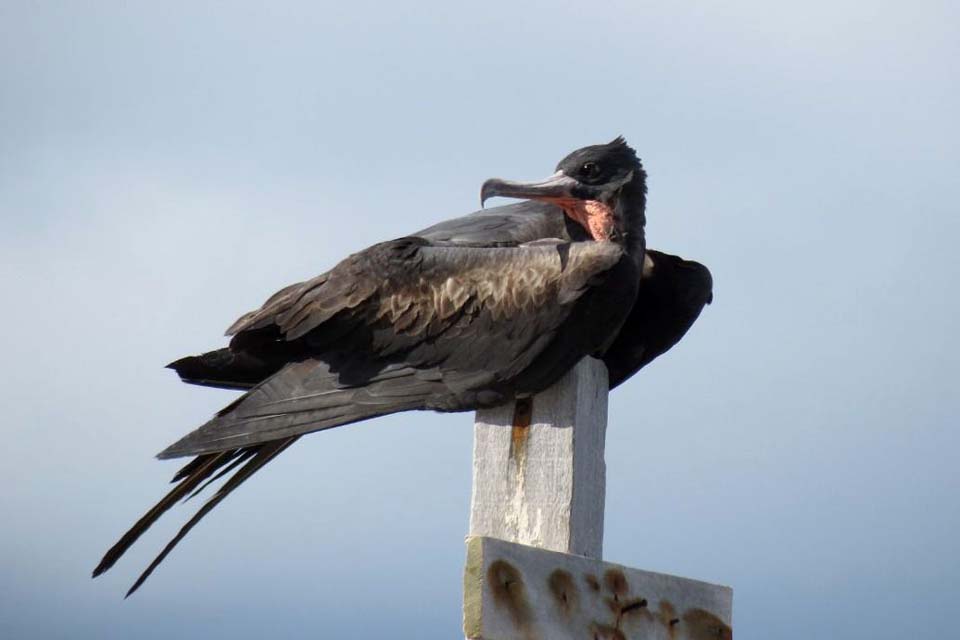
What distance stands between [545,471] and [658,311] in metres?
1.13

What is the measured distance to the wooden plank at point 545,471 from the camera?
4914mm

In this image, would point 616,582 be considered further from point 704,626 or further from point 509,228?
point 509,228

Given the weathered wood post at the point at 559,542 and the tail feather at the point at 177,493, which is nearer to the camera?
the weathered wood post at the point at 559,542

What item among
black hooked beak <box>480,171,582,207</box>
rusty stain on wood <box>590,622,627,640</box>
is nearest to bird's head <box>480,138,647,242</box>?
black hooked beak <box>480,171,582,207</box>

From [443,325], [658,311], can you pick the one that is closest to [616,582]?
[443,325]

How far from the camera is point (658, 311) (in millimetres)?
5832

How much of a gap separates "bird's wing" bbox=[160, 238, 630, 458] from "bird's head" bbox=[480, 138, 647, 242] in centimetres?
24

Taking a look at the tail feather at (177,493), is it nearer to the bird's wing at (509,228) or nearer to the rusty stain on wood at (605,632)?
the bird's wing at (509,228)

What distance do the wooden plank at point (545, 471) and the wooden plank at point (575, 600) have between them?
A: 0.19m

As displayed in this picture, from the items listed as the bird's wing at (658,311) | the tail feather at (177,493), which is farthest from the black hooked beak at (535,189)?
the tail feather at (177,493)

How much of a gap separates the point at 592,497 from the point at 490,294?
85 centimetres

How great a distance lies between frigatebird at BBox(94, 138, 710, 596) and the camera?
518cm

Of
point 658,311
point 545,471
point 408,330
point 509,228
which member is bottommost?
point 545,471

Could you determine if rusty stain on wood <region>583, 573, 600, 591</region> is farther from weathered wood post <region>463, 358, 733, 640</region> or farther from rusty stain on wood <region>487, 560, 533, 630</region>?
rusty stain on wood <region>487, 560, 533, 630</region>
